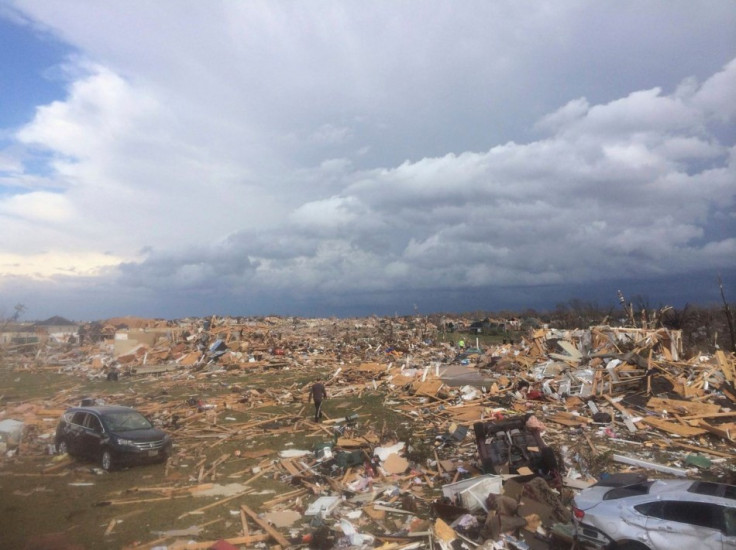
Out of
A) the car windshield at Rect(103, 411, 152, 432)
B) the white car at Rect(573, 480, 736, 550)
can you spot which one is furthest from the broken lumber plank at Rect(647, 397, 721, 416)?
the car windshield at Rect(103, 411, 152, 432)

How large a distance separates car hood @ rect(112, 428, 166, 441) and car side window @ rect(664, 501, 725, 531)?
11.2 m

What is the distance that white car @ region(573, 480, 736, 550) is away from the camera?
19.5ft

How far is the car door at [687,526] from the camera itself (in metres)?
5.89

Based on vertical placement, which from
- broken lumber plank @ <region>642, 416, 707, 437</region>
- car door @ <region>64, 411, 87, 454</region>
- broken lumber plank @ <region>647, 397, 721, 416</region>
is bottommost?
broken lumber plank @ <region>642, 416, 707, 437</region>

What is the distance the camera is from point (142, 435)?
40.1 feet

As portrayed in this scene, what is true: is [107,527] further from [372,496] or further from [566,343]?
[566,343]

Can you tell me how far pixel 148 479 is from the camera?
11383 mm

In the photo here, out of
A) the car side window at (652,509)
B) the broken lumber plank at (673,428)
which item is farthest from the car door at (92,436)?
the broken lumber plank at (673,428)

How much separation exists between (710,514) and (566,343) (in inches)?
774

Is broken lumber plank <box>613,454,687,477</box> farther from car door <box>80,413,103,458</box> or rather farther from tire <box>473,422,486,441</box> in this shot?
car door <box>80,413,103,458</box>

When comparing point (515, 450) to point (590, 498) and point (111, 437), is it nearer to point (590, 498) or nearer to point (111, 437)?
point (590, 498)

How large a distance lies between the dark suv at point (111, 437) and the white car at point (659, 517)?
9907 mm

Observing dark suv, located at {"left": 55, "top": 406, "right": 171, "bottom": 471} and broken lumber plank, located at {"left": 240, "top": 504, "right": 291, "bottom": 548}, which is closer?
broken lumber plank, located at {"left": 240, "top": 504, "right": 291, "bottom": 548}

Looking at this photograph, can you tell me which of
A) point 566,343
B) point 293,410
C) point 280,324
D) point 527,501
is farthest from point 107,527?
point 280,324
